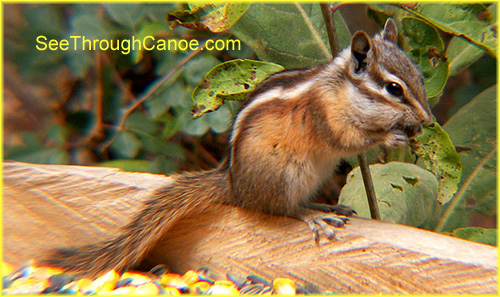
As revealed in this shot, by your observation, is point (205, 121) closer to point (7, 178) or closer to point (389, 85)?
point (7, 178)

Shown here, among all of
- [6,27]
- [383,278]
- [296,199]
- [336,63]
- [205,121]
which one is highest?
[6,27]

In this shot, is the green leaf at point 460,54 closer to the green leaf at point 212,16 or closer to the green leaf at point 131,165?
the green leaf at point 212,16

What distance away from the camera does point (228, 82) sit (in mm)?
1343

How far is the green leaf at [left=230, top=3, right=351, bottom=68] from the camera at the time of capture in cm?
152

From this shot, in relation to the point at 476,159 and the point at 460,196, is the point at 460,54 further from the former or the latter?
the point at 460,196

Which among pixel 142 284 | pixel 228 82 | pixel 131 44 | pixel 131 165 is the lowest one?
pixel 142 284

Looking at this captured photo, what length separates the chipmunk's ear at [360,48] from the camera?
115 centimetres

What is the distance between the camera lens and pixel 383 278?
3.41 ft

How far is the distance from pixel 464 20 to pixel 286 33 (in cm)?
57

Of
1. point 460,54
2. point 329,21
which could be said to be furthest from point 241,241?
point 460,54

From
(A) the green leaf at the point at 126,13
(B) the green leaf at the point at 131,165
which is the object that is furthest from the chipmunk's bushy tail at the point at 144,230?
(A) the green leaf at the point at 126,13

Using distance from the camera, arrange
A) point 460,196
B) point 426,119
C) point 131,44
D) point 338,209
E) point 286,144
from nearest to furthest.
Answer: point 426,119 → point 286,144 → point 338,209 → point 460,196 → point 131,44

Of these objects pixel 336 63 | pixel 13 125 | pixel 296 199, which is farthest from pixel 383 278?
pixel 13 125

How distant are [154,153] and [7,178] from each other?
3.32 feet
